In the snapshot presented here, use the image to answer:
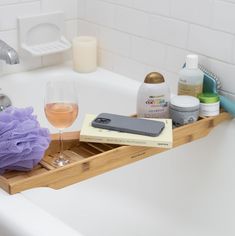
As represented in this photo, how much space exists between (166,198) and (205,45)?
0.49 meters

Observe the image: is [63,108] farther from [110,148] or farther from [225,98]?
[225,98]

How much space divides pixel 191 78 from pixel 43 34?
643 mm

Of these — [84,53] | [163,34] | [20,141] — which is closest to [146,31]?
[163,34]

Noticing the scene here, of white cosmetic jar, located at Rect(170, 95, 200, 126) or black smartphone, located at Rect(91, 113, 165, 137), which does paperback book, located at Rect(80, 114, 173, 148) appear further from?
white cosmetic jar, located at Rect(170, 95, 200, 126)

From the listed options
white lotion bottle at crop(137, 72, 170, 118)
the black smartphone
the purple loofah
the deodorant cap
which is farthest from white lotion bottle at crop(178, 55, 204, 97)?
the purple loofah

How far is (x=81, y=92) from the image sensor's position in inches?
84.7

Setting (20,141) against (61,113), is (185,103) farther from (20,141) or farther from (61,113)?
(20,141)

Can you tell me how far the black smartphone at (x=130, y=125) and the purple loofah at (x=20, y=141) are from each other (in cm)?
20

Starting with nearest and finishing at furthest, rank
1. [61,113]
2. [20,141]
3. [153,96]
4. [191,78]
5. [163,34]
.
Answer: [20,141], [61,113], [153,96], [191,78], [163,34]

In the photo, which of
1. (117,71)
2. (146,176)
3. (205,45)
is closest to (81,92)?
(117,71)

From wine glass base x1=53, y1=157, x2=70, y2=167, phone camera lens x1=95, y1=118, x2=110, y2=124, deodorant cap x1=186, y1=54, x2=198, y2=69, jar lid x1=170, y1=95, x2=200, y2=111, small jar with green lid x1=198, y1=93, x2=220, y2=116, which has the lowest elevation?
wine glass base x1=53, y1=157, x2=70, y2=167

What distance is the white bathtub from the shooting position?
5.86 feet

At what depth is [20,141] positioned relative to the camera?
1.29 m

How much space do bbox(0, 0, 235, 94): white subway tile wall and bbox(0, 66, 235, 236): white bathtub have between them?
0.34ft
